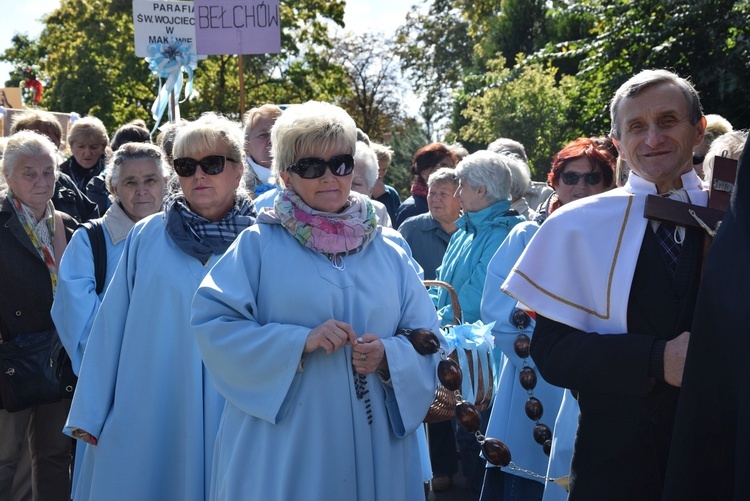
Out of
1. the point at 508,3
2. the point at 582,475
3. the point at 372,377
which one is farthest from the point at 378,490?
the point at 508,3

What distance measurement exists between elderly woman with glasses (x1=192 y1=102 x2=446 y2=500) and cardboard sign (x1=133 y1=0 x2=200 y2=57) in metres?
6.64

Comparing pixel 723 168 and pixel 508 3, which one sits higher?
pixel 508 3

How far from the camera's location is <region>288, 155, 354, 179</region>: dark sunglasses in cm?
349

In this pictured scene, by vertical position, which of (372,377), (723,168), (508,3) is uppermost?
(508,3)

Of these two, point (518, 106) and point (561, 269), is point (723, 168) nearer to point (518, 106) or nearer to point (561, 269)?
point (561, 269)

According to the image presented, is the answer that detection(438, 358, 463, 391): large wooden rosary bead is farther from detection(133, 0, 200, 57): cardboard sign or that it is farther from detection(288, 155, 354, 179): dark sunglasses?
detection(133, 0, 200, 57): cardboard sign

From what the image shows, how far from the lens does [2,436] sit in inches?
222

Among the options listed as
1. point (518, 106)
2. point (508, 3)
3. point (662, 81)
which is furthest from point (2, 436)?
point (508, 3)

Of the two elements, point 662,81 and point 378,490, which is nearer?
point 662,81

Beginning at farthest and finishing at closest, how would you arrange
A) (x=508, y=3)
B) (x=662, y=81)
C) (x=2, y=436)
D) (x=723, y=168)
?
(x=508, y=3)
(x=2, y=436)
(x=662, y=81)
(x=723, y=168)

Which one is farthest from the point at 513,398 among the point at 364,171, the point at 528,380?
the point at 364,171

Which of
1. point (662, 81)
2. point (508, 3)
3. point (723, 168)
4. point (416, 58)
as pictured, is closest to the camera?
point (723, 168)

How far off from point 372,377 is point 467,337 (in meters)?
0.95

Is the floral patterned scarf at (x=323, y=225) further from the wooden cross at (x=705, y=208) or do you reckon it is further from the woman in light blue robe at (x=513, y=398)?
the woman in light blue robe at (x=513, y=398)
